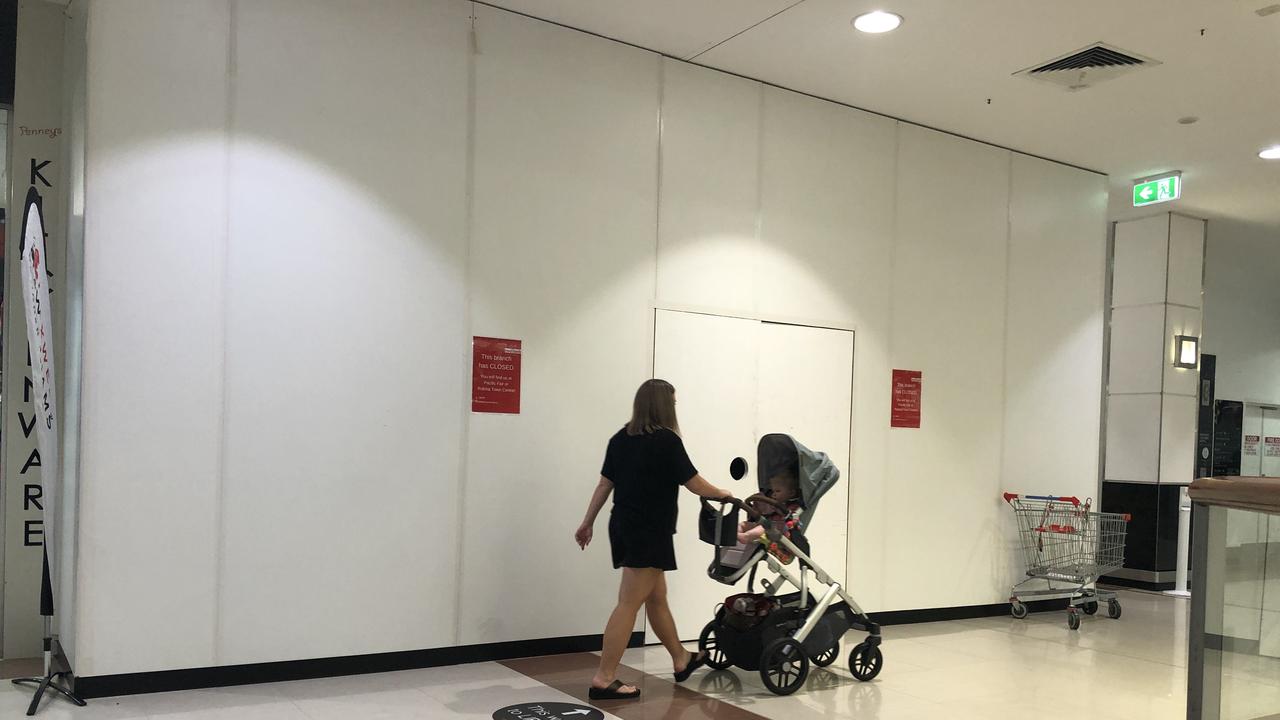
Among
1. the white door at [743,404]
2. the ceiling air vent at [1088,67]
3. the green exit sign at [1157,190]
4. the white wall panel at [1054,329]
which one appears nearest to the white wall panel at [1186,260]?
the green exit sign at [1157,190]

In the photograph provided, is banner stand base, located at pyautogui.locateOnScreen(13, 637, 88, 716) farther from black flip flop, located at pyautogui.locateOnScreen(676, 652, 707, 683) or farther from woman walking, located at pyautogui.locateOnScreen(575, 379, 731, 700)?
black flip flop, located at pyautogui.locateOnScreen(676, 652, 707, 683)

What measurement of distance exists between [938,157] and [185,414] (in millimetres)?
5817

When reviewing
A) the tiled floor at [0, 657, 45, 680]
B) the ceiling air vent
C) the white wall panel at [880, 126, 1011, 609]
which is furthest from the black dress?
the ceiling air vent

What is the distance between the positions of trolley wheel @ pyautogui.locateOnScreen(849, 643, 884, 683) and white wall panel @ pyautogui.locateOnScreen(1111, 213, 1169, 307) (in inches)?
248

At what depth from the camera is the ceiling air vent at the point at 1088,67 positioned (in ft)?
19.9

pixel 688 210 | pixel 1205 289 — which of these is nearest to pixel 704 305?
pixel 688 210

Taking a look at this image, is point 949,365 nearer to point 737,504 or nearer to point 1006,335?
point 1006,335

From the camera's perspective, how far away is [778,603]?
5.20m

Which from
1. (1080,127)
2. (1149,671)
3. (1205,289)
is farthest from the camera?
(1205,289)

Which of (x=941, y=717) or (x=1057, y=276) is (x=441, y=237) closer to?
(x=941, y=717)

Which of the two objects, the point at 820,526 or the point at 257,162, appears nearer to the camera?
the point at 257,162

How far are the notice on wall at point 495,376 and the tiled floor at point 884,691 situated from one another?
1486 mm

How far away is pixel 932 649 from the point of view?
21.4ft

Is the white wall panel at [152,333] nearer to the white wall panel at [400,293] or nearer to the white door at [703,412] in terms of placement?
the white wall panel at [400,293]
